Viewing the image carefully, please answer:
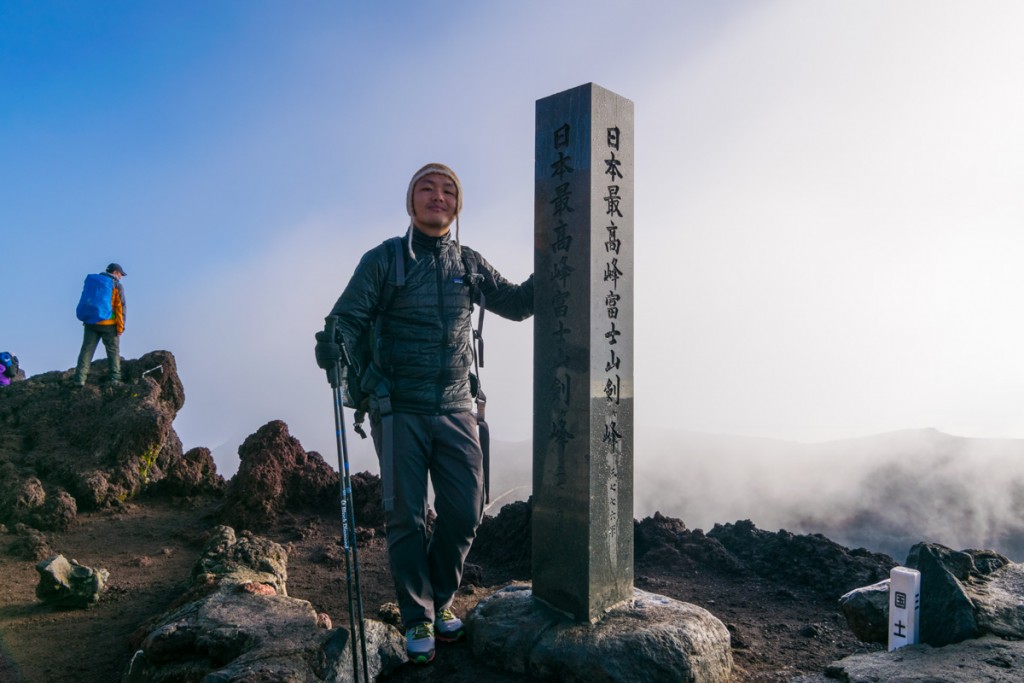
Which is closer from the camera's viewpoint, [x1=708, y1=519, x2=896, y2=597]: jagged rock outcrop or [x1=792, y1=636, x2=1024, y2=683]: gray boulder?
[x1=792, y1=636, x2=1024, y2=683]: gray boulder

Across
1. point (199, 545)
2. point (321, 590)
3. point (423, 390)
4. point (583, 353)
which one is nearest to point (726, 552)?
point (583, 353)

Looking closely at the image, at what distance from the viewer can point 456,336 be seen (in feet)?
17.4

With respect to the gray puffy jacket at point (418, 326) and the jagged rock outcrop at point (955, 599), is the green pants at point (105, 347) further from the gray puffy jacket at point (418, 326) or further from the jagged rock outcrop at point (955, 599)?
the jagged rock outcrop at point (955, 599)

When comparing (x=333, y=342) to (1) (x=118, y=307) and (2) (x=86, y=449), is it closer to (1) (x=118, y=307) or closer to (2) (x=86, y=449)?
(2) (x=86, y=449)

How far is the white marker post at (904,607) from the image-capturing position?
16.3 ft

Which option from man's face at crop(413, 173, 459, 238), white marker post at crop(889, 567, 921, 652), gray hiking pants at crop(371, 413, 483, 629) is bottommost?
white marker post at crop(889, 567, 921, 652)

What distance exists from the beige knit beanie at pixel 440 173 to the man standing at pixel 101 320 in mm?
9581

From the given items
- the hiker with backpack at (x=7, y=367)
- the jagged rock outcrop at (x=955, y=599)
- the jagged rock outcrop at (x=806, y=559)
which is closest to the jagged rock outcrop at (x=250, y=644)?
the jagged rock outcrop at (x=955, y=599)

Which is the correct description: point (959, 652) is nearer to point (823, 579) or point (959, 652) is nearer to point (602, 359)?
point (823, 579)

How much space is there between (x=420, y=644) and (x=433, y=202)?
329 centimetres

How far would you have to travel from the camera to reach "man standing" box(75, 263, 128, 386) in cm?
1262

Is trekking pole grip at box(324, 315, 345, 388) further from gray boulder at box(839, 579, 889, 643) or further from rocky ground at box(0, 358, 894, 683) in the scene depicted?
gray boulder at box(839, 579, 889, 643)

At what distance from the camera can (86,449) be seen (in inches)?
422

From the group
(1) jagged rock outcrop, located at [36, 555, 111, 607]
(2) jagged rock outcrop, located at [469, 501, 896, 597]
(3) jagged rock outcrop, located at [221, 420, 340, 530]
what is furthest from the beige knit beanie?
(3) jagged rock outcrop, located at [221, 420, 340, 530]
